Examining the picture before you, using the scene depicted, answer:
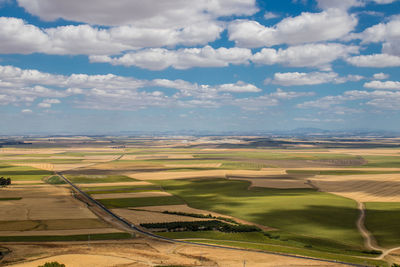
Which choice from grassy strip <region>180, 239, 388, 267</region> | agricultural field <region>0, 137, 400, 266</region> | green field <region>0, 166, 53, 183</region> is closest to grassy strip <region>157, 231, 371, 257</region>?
agricultural field <region>0, 137, 400, 266</region>

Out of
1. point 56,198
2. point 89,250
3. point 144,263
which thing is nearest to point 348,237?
point 144,263

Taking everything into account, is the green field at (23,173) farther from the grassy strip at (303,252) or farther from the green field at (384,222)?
the green field at (384,222)

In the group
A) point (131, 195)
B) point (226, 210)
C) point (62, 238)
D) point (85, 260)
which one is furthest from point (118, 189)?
point (85, 260)

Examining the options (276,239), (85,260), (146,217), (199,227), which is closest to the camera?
(85,260)

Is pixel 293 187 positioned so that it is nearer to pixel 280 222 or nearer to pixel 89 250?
pixel 280 222

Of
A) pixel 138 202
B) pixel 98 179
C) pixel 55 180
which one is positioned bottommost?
pixel 138 202

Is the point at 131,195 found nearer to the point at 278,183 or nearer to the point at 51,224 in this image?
the point at 51,224
